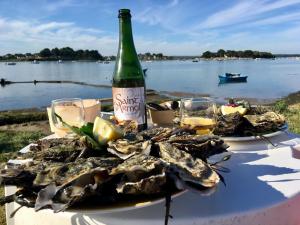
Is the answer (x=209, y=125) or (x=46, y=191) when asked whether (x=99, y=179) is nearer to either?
(x=46, y=191)

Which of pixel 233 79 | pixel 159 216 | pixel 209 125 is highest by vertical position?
pixel 209 125

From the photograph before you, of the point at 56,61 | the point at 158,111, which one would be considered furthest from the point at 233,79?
the point at 56,61

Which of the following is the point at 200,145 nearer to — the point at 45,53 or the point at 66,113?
the point at 66,113

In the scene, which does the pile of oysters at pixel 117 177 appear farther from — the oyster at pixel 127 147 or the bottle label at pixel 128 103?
the bottle label at pixel 128 103

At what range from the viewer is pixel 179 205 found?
1220 mm

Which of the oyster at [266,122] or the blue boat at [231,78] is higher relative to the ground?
the oyster at [266,122]

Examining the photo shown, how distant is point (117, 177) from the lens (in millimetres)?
992

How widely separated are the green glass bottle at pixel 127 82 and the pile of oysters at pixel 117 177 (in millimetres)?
894

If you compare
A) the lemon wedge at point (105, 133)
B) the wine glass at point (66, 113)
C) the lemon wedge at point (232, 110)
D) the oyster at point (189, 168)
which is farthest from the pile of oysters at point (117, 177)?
the lemon wedge at point (232, 110)

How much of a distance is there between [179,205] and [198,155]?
199 mm

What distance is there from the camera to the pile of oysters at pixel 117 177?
2.99 feet

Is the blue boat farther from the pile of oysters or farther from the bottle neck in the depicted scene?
the pile of oysters

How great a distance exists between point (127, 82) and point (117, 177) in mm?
1338

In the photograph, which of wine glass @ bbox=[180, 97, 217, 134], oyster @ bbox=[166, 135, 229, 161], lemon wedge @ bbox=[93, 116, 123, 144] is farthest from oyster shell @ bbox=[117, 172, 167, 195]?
wine glass @ bbox=[180, 97, 217, 134]
